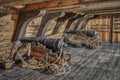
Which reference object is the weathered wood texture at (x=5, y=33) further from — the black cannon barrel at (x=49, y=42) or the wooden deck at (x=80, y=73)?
the wooden deck at (x=80, y=73)

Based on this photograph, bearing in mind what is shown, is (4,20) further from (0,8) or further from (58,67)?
(58,67)

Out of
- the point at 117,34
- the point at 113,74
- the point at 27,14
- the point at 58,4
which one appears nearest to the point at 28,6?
the point at 27,14

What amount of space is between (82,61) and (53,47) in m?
1.75

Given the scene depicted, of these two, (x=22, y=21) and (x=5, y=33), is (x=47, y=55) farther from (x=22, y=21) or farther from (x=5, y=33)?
(x=5, y=33)

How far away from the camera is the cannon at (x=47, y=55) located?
518cm

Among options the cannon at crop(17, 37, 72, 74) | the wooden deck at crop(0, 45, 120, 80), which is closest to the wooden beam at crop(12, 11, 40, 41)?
the cannon at crop(17, 37, 72, 74)

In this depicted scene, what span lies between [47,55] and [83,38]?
484 centimetres

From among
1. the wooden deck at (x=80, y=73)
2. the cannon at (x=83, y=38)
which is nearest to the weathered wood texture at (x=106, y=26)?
the cannon at (x=83, y=38)

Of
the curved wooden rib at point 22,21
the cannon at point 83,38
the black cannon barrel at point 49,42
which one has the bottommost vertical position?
the cannon at point 83,38

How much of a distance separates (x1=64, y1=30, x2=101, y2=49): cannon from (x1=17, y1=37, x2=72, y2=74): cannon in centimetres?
396

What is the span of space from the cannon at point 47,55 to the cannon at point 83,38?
13.0 ft

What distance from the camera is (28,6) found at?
16.2ft

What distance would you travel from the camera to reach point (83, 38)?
31.9 feet

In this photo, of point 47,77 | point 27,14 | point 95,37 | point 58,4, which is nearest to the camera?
point 58,4
